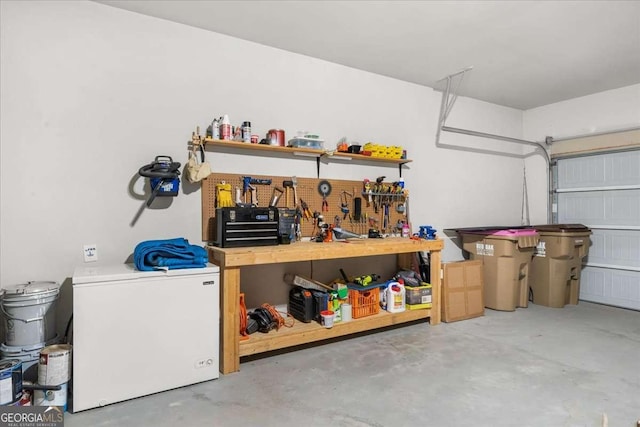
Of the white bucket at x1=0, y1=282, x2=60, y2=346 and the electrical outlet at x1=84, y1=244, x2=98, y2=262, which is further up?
the electrical outlet at x1=84, y1=244, x2=98, y2=262

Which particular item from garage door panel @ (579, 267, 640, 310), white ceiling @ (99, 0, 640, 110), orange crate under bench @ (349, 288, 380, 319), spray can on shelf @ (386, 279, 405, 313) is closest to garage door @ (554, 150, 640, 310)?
garage door panel @ (579, 267, 640, 310)

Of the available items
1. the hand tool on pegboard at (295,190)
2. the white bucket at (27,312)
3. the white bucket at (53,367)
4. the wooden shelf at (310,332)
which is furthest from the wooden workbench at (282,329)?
the white bucket at (27,312)

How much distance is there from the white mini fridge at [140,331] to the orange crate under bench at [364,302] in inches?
49.8

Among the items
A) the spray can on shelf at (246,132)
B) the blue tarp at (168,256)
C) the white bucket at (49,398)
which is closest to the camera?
the white bucket at (49,398)

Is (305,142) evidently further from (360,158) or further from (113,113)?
(113,113)

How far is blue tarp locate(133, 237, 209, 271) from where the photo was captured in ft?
7.48

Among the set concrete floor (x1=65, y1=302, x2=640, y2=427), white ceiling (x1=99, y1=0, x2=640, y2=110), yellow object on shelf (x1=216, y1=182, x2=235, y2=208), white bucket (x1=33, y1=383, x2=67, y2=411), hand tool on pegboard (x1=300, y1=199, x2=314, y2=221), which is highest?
white ceiling (x1=99, y1=0, x2=640, y2=110)

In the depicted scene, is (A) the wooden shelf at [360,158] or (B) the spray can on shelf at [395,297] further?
(A) the wooden shelf at [360,158]

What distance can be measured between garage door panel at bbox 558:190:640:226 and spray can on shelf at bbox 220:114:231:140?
4694 mm

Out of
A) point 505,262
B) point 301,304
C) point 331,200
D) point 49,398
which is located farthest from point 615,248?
point 49,398

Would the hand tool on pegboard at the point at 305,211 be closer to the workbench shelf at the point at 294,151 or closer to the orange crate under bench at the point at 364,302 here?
the workbench shelf at the point at 294,151

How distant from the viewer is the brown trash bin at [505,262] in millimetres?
4012

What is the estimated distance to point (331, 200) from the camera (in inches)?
142

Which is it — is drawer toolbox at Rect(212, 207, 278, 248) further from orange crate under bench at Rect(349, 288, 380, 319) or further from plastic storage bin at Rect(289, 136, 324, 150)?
orange crate under bench at Rect(349, 288, 380, 319)
